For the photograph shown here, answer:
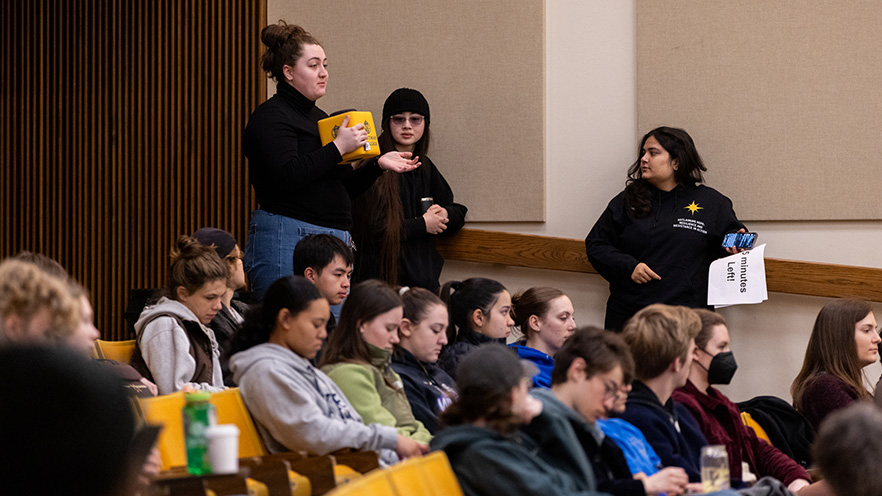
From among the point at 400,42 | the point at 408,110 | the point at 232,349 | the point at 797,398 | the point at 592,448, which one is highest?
the point at 400,42

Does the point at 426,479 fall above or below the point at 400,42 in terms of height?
below

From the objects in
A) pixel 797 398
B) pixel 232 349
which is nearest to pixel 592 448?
pixel 232 349

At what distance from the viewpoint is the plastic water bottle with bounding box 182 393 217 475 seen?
75.9 inches

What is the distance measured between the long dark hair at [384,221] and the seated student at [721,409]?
1.88 metres

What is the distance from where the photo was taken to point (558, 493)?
2029 mm

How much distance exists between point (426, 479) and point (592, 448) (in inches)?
25.8

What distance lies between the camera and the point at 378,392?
301cm

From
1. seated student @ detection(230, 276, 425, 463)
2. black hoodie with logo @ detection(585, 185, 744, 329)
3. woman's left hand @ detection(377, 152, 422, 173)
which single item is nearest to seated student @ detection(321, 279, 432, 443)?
seated student @ detection(230, 276, 425, 463)

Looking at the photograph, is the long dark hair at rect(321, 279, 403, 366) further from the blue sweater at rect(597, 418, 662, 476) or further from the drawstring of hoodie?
the drawstring of hoodie

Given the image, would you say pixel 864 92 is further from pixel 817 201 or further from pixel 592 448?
pixel 592 448

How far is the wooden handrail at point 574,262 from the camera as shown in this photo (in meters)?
4.70

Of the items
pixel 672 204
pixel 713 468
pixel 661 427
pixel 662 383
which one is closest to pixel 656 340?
pixel 662 383

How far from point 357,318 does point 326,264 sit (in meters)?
0.66

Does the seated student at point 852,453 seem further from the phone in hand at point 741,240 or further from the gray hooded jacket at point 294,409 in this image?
the phone in hand at point 741,240
